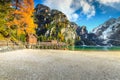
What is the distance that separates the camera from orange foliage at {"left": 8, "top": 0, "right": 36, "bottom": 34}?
38.0 m

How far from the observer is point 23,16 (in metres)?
38.7

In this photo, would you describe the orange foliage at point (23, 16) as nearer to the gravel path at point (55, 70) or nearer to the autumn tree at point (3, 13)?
the autumn tree at point (3, 13)

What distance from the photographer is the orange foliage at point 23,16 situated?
38.0m

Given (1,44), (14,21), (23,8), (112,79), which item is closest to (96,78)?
(112,79)

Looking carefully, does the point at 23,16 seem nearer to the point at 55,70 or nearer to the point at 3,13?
the point at 3,13

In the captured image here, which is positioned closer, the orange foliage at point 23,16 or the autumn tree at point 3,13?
the autumn tree at point 3,13

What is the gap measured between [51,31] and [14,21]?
522ft

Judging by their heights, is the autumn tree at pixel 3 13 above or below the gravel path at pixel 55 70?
above

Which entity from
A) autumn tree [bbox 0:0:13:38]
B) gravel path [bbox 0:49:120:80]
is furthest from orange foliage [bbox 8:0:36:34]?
gravel path [bbox 0:49:120:80]

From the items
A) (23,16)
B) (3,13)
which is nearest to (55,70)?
(3,13)

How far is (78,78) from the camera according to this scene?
10.6 meters

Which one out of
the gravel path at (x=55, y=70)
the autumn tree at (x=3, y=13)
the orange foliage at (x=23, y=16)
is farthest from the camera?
the orange foliage at (x=23, y=16)

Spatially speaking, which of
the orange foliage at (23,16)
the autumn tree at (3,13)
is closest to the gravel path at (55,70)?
the autumn tree at (3,13)

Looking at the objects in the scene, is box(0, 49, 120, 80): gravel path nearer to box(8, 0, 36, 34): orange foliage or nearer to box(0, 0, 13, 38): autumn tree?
box(0, 0, 13, 38): autumn tree
